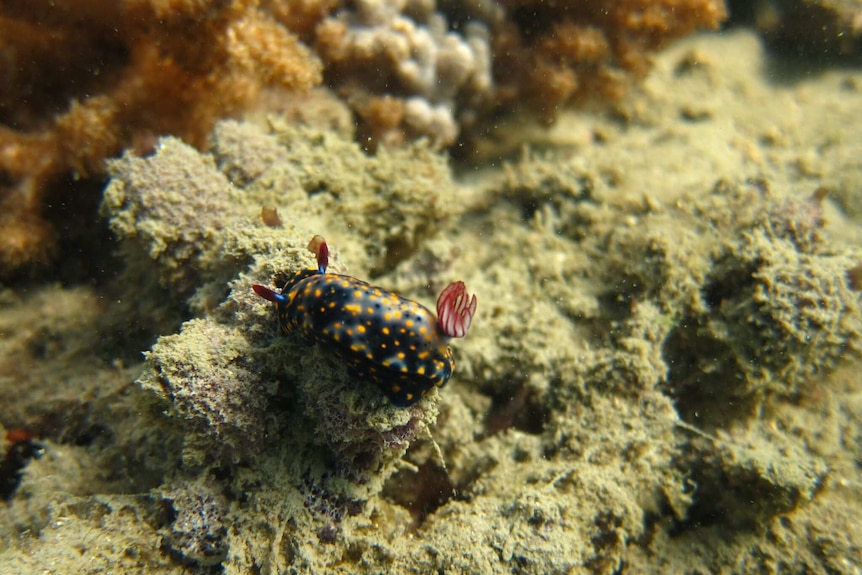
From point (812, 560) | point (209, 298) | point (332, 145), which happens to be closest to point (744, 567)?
point (812, 560)

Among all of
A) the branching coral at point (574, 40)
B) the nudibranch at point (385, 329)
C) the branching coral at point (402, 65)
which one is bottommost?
the nudibranch at point (385, 329)

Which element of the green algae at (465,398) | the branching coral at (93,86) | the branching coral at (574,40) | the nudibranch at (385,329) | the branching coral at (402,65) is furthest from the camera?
the branching coral at (574,40)

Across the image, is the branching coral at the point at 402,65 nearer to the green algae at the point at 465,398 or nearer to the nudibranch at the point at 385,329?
the green algae at the point at 465,398

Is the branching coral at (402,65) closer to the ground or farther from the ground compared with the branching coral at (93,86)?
farther from the ground

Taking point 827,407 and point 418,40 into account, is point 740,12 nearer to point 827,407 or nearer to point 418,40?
point 418,40

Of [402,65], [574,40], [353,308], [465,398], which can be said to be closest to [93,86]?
[402,65]

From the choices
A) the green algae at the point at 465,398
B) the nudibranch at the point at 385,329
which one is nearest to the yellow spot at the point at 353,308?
the nudibranch at the point at 385,329
